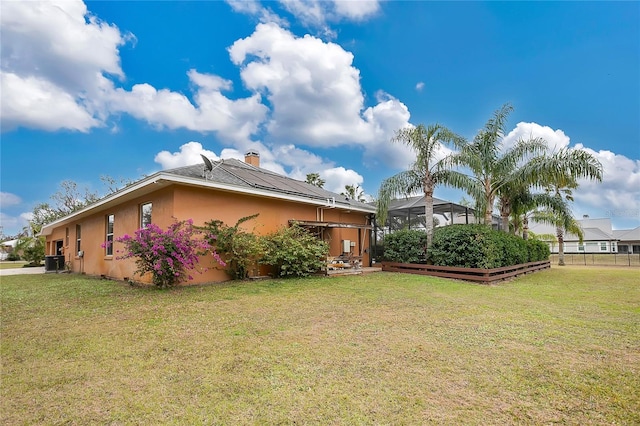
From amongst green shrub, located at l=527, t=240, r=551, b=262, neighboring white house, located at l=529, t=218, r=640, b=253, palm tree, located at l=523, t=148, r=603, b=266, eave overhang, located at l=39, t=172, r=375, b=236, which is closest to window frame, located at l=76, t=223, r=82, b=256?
eave overhang, located at l=39, t=172, r=375, b=236

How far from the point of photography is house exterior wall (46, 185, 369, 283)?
9.32 metres

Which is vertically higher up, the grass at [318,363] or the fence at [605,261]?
the grass at [318,363]

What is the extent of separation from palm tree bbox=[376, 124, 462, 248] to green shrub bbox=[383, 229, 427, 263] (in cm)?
52

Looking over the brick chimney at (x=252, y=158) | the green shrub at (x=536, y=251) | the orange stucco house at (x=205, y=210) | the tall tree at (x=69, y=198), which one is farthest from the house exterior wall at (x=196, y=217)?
the tall tree at (x=69, y=198)

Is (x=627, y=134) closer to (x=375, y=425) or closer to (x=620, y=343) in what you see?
(x=620, y=343)

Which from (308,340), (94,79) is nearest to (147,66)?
(94,79)

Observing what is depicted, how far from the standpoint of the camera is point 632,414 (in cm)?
249

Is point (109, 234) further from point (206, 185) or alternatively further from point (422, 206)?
point (422, 206)

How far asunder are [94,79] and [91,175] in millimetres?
27552

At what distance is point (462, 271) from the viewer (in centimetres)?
1152

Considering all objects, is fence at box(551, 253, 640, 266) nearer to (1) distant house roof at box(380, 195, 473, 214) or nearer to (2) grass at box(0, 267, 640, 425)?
(1) distant house roof at box(380, 195, 473, 214)

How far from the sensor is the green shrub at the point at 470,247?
11414mm

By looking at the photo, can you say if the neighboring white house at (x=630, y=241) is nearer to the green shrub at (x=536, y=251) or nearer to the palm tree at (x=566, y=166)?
the green shrub at (x=536, y=251)

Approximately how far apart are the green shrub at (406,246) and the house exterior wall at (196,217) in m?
2.03
